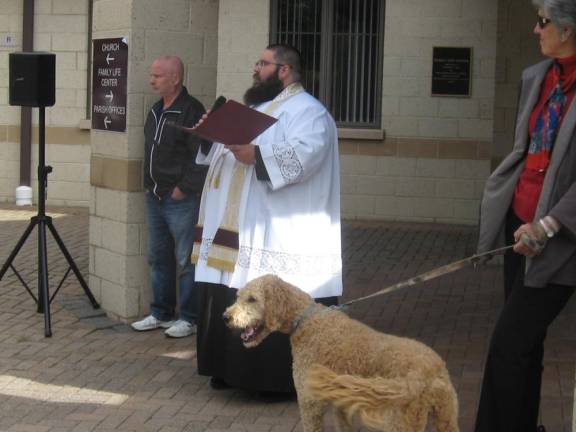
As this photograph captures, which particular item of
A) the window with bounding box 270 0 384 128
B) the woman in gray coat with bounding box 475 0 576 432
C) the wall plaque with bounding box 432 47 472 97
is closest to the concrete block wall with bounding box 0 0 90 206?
the window with bounding box 270 0 384 128

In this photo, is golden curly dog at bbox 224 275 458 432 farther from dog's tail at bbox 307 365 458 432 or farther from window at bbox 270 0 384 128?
window at bbox 270 0 384 128

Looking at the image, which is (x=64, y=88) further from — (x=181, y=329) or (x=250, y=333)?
(x=250, y=333)

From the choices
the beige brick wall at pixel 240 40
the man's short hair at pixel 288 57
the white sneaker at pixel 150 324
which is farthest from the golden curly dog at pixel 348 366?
the beige brick wall at pixel 240 40

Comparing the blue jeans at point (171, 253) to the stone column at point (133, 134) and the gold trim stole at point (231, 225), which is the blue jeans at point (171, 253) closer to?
the stone column at point (133, 134)

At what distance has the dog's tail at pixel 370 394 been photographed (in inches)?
168

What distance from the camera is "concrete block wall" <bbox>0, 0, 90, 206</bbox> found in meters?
14.8

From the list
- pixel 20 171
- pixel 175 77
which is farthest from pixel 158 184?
pixel 20 171

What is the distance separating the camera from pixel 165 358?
7.31m

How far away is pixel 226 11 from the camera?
14.1 meters

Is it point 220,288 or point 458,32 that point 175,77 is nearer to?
point 220,288

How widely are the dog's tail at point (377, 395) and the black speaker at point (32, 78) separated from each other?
4.45 m

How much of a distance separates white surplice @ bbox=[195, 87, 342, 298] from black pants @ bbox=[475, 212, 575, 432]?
1330 millimetres

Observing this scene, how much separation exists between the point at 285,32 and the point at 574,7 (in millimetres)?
9951

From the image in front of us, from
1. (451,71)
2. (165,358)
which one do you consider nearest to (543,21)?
(165,358)
